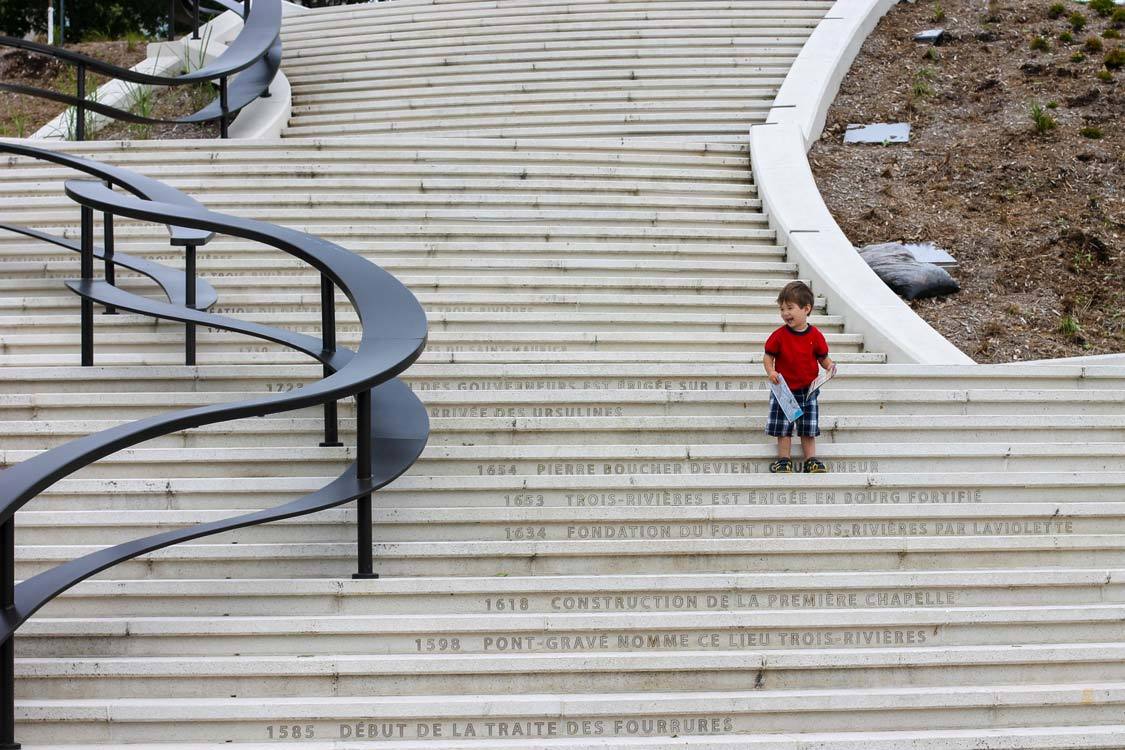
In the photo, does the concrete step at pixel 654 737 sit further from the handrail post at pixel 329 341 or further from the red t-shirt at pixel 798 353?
the red t-shirt at pixel 798 353

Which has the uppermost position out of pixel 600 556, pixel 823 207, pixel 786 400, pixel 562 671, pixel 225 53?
pixel 225 53

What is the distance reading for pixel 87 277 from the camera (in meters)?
6.64

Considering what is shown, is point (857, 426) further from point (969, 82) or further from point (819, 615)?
point (969, 82)

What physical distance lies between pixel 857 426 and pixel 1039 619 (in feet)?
4.92

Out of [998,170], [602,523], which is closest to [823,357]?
[602,523]

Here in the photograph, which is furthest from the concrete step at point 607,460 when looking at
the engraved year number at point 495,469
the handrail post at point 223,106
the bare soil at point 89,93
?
the bare soil at point 89,93

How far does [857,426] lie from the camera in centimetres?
633

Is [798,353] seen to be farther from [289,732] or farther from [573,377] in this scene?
[289,732]

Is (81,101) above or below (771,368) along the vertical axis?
above

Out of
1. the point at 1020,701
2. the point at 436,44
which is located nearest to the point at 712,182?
the point at 436,44

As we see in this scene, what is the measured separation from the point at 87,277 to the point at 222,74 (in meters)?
4.86

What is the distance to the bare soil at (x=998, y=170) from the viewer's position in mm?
9219

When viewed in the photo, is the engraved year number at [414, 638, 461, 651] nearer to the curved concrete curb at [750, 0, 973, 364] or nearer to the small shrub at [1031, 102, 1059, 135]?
the curved concrete curb at [750, 0, 973, 364]

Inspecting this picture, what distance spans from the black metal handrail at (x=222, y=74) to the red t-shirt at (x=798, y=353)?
6432 mm
